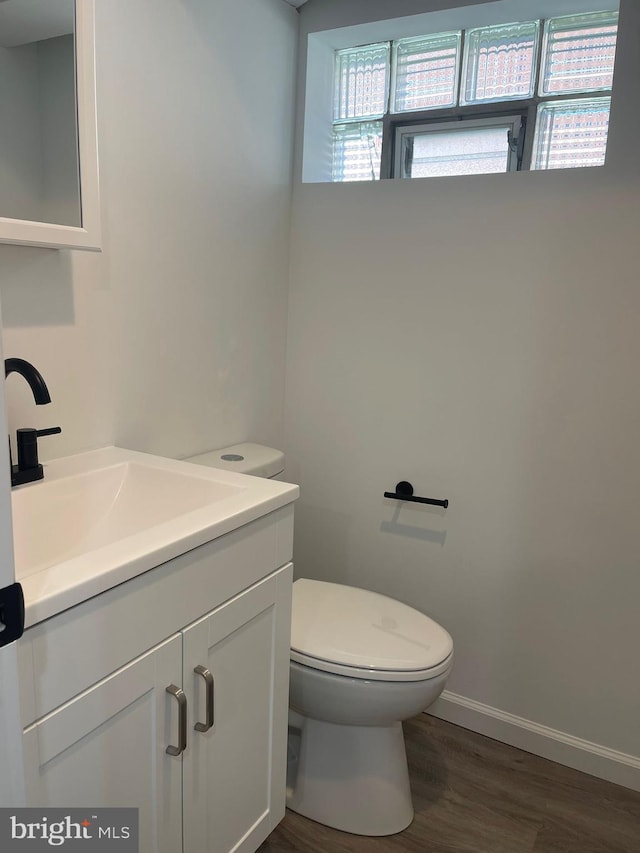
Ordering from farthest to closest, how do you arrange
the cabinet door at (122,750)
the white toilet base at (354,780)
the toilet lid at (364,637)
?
1. the white toilet base at (354,780)
2. the toilet lid at (364,637)
3. the cabinet door at (122,750)

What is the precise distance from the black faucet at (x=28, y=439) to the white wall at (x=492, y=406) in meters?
1.06

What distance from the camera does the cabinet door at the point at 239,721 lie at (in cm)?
119

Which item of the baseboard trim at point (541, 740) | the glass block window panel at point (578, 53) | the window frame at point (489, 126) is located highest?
the glass block window panel at point (578, 53)

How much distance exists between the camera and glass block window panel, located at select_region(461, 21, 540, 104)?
188 cm

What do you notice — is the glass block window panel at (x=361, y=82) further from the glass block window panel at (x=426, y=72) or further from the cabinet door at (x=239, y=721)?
the cabinet door at (x=239, y=721)

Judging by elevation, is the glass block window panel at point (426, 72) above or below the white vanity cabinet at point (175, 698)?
above

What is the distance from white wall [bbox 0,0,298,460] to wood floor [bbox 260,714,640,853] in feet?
3.50

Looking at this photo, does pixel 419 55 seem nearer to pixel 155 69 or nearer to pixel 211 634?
pixel 155 69

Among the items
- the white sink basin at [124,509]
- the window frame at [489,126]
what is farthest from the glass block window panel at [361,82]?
the white sink basin at [124,509]

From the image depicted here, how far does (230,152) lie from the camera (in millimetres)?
1835

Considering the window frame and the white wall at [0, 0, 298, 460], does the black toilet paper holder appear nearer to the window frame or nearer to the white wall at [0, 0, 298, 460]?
the white wall at [0, 0, 298, 460]

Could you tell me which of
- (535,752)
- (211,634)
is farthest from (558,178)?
(535,752)

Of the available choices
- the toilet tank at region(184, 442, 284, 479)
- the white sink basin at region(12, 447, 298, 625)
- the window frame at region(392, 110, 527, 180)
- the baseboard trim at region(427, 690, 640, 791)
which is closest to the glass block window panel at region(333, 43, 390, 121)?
the window frame at region(392, 110, 527, 180)

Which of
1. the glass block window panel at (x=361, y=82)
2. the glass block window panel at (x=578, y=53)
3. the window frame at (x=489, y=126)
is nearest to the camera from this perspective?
the glass block window panel at (x=578, y=53)
